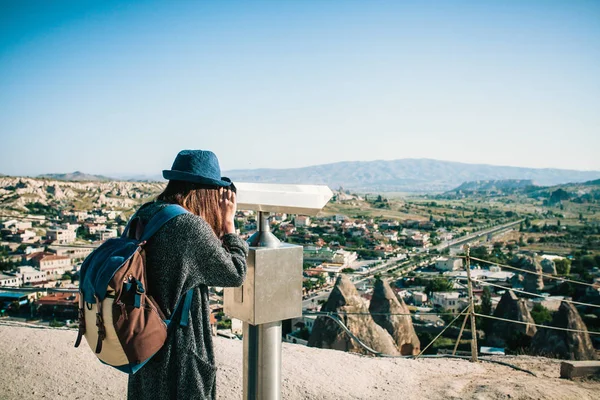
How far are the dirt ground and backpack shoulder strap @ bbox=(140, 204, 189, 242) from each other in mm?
2226

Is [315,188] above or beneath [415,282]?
above

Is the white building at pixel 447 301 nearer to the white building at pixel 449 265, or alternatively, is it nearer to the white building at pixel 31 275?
the white building at pixel 449 265

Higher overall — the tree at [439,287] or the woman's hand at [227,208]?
the woman's hand at [227,208]

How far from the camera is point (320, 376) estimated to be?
372 centimetres

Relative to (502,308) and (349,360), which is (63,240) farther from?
(349,360)

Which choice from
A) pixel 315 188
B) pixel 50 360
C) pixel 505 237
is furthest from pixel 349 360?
pixel 505 237

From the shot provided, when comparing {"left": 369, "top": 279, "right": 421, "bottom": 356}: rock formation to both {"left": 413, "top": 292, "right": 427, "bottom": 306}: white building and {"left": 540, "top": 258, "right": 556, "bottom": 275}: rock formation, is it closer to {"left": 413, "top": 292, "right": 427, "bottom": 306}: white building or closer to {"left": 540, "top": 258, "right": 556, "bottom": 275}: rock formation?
{"left": 413, "top": 292, "right": 427, "bottom": 306}: white building

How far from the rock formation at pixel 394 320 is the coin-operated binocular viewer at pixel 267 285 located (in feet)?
19.1

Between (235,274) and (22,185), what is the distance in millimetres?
57182

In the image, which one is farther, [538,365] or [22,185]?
[22,185]

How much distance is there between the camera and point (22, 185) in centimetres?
5066

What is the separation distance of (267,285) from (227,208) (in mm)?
328

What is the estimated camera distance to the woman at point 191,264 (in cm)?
154

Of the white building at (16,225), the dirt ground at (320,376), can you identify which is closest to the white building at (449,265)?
the white building at (16,225)
